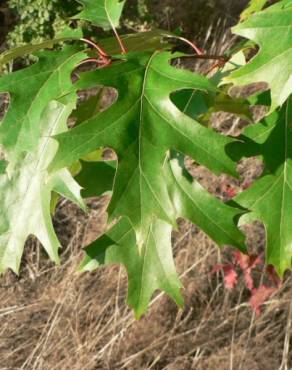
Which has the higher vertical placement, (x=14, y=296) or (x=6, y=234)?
(x=6, y=234)

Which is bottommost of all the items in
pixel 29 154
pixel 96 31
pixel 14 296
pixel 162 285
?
pixel 14 296

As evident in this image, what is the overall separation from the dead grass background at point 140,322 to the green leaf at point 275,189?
5.94ft

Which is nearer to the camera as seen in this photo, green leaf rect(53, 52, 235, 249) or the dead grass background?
green leaf rect(53, 52, 235, 249)

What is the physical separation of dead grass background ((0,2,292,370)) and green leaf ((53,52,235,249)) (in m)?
2.04

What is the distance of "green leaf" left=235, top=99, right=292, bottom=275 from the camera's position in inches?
47.3

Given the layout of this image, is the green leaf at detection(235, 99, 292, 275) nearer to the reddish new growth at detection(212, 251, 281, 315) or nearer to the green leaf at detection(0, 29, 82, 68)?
the green leaf at detection(0, 29, 82, 68)

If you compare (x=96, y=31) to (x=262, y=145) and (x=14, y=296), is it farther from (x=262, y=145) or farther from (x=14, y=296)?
Answer: (x=262, y=145)

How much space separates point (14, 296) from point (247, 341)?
1.33 m

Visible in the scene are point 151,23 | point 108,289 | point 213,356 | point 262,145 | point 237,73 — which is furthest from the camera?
point 151,23

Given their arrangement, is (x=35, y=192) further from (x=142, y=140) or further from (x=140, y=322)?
(x=140, y=322)

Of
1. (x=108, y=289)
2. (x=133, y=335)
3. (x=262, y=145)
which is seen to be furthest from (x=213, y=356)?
(x=262, y=145)

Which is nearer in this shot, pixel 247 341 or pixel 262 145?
pixel 262 145

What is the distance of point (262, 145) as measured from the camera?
119 centimetres

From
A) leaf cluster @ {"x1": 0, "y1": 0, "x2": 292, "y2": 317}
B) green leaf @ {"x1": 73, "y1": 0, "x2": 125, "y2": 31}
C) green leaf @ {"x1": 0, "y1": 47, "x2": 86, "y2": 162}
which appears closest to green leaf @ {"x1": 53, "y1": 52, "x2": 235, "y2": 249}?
leaf cluster @ {"x1": 0, "y1": 0, "x2": 292, "y2": 317}
